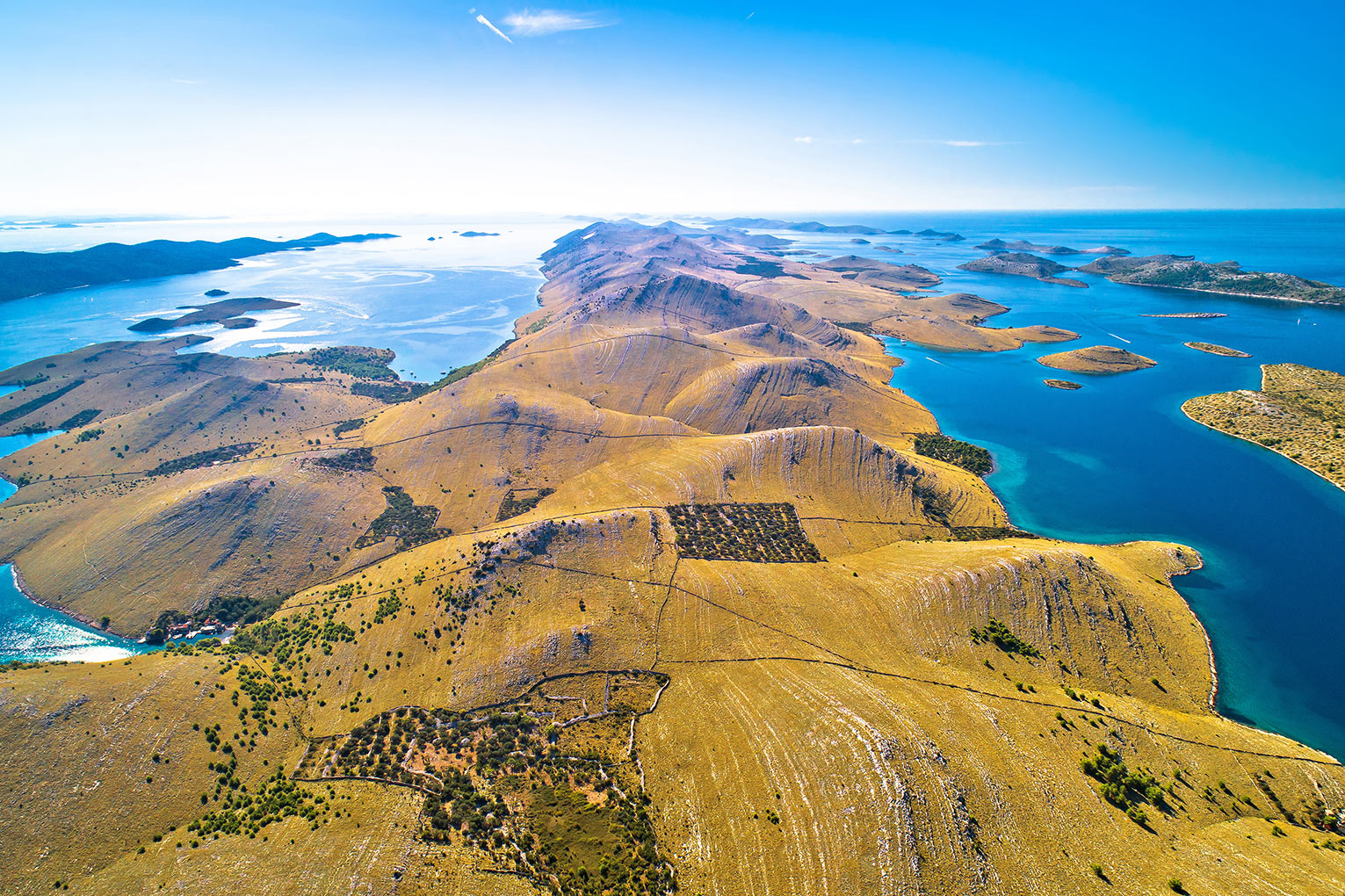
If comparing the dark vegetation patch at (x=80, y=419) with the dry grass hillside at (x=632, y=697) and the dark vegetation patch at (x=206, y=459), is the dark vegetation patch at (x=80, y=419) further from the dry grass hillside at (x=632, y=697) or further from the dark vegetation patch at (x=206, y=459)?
the dark vegetation patch at (x=206, y=459)

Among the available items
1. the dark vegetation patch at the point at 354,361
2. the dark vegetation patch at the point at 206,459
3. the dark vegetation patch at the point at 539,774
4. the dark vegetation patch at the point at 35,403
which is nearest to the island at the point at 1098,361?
the dark vegetation patch at the point at 539,774

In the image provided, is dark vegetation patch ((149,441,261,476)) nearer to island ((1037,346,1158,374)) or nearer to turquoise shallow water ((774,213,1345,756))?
turquoise shallow water ((774,213,1345,756))

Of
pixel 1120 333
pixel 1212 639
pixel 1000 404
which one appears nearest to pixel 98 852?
pixel 1212 639

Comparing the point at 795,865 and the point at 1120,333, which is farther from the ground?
the point at 1120,333

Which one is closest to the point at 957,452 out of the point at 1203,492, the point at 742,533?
the point at 1203,492

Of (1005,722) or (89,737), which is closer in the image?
(89,737)

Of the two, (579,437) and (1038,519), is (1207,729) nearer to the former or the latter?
(1038,519)

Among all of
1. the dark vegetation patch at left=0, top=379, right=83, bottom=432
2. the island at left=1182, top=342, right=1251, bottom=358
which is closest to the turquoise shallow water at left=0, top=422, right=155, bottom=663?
the dark vegetation patch at left=0, top=379, right=83, bottom=432
